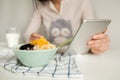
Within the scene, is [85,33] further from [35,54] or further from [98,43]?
[35,54]

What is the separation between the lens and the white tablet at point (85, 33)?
79cm

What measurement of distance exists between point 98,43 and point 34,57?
1.16ft

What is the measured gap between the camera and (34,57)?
0.72m

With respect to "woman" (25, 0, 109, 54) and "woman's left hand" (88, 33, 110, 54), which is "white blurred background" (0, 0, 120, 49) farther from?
"woman's left hand" (88, 33, 110, 54)

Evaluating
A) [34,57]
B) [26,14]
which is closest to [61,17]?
[26,14]

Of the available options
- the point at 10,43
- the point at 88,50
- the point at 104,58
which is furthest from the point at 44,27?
the point at 104,58

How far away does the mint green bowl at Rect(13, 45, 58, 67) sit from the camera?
0.71 meters

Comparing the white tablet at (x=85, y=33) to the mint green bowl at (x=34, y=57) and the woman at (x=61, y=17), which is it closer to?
the mint green bowl at (x=34, y=57)

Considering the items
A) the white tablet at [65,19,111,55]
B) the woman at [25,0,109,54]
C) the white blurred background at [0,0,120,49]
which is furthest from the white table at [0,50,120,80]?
the white blurred background at [0,0,120,49]

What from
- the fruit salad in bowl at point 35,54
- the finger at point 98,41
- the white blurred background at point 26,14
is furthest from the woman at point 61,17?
the fruit salad in bowl at point 35,54

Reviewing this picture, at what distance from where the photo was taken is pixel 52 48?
0.75 m

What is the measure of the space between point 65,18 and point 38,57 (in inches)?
29.4

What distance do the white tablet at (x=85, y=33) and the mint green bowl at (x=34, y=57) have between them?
0.15 metres

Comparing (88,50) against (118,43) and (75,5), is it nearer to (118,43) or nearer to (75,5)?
(75,5)
